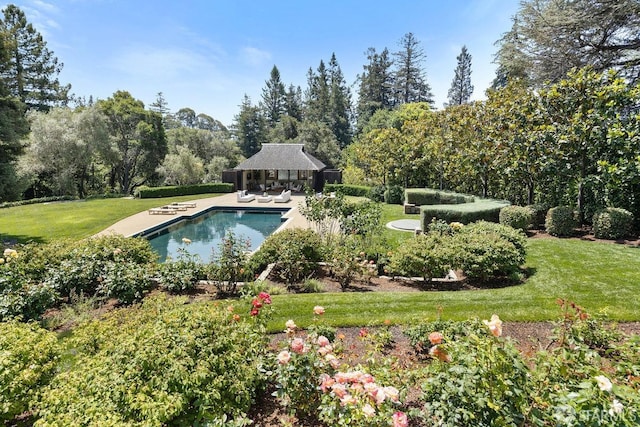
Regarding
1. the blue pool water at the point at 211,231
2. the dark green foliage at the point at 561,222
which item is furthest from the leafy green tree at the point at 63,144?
the dark green foliage at the point at 561,222

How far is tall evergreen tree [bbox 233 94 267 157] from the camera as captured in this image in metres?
47.3

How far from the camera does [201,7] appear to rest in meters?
10.9

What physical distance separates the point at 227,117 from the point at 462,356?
52.5 m

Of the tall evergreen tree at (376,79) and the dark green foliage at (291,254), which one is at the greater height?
the tall evergreen tree at (376,79)

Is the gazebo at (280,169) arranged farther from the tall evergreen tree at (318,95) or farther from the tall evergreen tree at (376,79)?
the tall evergreen tree at (376,79)

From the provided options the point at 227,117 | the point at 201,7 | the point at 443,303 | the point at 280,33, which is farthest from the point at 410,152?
the point at 227,117

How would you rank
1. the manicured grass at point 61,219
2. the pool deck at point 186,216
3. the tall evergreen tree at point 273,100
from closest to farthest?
the manicured grass at point 61,219 < the pool deck at point 186,216 < the tall evergreen tree at point 273,100

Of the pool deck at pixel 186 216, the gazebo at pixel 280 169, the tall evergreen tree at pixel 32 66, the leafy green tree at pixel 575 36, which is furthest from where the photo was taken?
the tall evergreen tree at pixel 32 66

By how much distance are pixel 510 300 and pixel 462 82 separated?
5140 cm

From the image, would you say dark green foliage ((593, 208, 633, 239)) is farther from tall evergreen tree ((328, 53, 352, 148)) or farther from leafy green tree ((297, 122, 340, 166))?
tall evergreen tree ((328, 53, 352, 148))

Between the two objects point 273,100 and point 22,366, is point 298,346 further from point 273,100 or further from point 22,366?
point 273,100

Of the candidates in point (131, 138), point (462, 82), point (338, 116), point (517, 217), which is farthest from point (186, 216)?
point (462, 82)

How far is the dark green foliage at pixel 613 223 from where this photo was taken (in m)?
9.21

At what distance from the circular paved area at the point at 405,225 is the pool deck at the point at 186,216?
3658 millimetres
